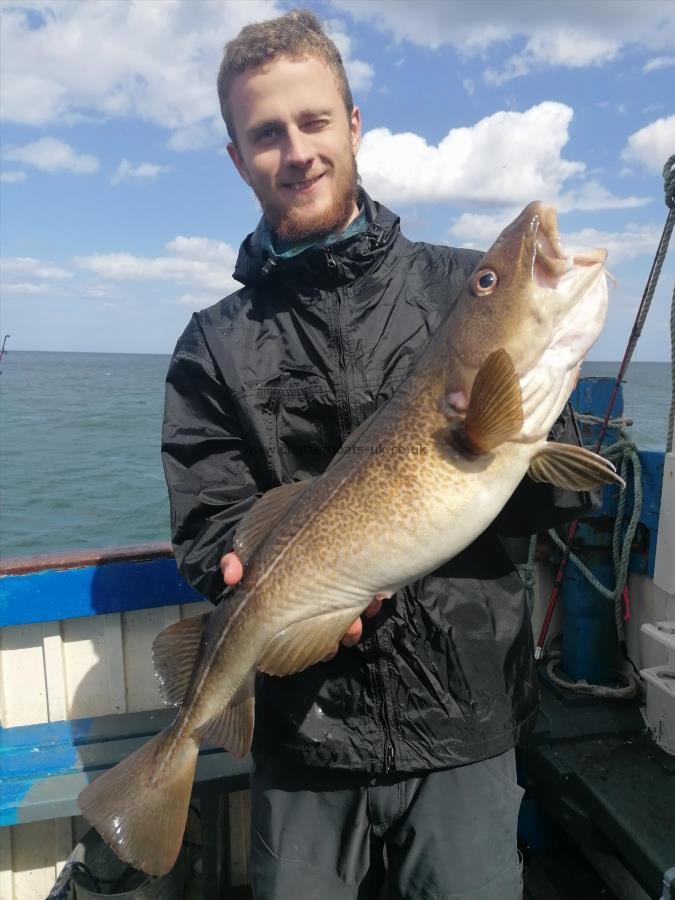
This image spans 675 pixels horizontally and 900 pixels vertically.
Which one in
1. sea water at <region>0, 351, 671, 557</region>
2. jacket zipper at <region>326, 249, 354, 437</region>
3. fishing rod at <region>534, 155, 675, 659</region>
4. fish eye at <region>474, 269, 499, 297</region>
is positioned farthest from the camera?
sea water at <region>0, 351, 671, 557</region>

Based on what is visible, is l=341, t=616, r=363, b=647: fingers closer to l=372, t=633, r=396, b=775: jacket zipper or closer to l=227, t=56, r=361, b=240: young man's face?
l=372, t=633, r=396, b=775: jacket zipper

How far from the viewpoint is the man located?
234 centimetres

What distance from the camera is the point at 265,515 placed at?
7.80 ft

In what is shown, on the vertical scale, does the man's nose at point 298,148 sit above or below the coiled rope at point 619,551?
above

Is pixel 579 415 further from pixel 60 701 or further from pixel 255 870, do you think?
pixel 60 701

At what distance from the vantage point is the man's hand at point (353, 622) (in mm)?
2225

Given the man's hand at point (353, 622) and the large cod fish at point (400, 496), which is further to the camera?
the man's hand at point (353, 622)

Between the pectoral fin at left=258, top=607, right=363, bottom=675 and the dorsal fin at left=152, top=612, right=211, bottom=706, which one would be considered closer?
the pectoral fin at left=258, top=607, right=363, bottom=675

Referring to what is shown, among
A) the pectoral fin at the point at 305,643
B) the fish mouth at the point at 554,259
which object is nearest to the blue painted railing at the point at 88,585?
the pectoral fin at the point at 305,643

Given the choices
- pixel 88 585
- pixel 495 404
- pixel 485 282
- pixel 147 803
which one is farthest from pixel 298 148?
pixel 88 585

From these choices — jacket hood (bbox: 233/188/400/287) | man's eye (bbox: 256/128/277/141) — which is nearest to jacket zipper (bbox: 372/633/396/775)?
jacket hood (bbox: 233/188/400/287)

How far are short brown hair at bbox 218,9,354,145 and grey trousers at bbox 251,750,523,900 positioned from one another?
2.53 m

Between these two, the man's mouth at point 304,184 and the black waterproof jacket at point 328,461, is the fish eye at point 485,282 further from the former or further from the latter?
the man's mouth at point 304,184

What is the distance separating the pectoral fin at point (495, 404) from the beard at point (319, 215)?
0.91 metres
